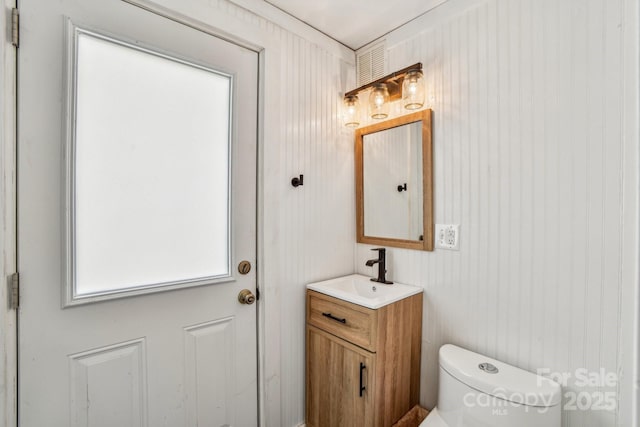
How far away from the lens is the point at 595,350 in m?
1.10

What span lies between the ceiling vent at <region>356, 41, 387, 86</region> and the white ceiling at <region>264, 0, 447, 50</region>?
74mm

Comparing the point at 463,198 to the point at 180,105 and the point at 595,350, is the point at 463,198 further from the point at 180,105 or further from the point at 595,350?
the point at 180,105

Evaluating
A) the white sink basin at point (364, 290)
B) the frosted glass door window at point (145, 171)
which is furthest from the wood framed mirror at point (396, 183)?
the frosted glass door window at point (145, 171)

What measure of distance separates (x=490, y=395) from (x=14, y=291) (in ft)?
5.35

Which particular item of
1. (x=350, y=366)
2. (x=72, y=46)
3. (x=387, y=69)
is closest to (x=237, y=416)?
(x=350, y=366)

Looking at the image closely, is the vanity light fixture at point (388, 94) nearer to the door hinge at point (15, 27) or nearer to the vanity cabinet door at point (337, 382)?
the vanity cabinet door at point (337, 382)

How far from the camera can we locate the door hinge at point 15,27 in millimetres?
949

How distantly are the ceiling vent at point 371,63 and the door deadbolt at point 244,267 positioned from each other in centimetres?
130

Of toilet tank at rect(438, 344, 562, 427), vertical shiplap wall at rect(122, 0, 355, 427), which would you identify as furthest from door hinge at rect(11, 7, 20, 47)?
toilet tank at rect(438, 344, 562, 427)

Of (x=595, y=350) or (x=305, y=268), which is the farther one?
(x=305, y=268)

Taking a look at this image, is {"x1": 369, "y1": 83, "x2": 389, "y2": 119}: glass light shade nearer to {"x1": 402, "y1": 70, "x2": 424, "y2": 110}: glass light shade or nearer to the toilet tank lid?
{"x1": 402, "y1": 70, "x2": 424, "y2": 110}: glass light shade

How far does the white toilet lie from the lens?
41.3 inches

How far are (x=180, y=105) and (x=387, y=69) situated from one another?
3.79 feet

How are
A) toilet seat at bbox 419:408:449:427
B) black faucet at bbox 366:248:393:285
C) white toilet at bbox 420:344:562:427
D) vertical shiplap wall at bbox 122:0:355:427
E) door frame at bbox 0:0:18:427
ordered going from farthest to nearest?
black faucet at bbox 366:248:393:285, vertical shiplap wall at bbox 122:0:355:427, toilet seat at bbox 419:408:449:427, white toilet at bbox 420:344:562:427, door frame at bbox 0:0:18:427
